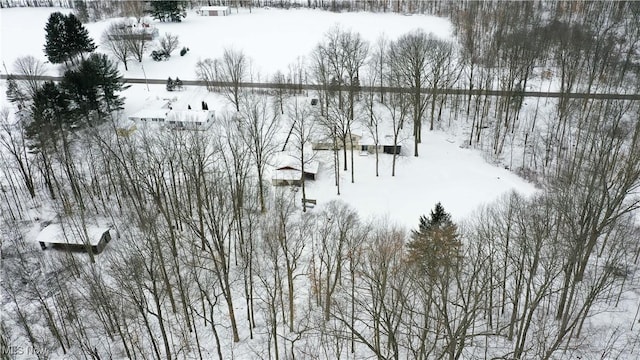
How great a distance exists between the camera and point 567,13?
283 feet

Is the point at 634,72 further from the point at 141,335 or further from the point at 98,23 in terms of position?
the point at 98,23

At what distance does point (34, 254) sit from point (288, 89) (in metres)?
35.1

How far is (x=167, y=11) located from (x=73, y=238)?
59.5 meters

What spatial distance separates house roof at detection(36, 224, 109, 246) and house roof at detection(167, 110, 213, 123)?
17.2 meters

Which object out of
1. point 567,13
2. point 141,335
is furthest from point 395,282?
point 567,13

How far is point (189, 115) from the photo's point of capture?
5594 cm

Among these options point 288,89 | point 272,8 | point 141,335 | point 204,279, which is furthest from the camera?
point 272,8

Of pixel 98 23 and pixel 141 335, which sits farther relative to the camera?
pixel 98 23

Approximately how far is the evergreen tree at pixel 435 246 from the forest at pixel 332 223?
→ 19 cm

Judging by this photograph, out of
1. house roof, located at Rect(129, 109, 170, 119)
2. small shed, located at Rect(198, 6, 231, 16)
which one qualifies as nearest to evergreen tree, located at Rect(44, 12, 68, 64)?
house roof, located at Rect(129, 109, 170, 119)

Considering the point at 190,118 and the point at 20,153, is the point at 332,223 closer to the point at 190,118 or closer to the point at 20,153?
the point at 190,118

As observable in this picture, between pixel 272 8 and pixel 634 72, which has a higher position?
pixel 272 8

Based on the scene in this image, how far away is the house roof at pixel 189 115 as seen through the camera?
181ft

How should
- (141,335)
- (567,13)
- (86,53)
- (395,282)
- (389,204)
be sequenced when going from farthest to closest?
(567,13), (86,53), (389,204), (141,335), (395,282)
